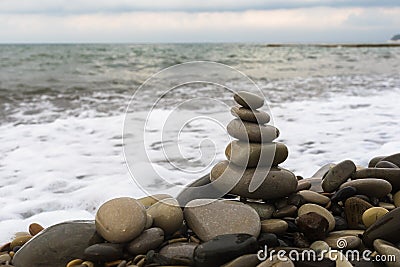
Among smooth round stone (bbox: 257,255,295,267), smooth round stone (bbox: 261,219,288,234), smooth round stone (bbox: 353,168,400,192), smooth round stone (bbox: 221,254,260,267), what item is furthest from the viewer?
smooth round stone (bbox: 353,168,400,192)

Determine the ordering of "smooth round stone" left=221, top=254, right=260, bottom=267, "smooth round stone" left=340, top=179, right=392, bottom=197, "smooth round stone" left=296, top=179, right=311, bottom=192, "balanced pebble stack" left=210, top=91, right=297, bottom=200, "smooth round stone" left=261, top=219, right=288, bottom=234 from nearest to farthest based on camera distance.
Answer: "smooth round stone" left=221, top=254, right=260, bottom=267 → "smooth round stone" left=261, top=219, right=288, bottom=234 → "balanced pebble stack" left=210, top=91, right=297, bottom=200 → "smooth round stone" left=340, top=179, right=392, bottom=197 → "smooth round stone" left=296, top=179, right=311, bottom=192

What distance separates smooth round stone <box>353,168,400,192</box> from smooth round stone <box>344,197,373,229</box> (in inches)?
12.2

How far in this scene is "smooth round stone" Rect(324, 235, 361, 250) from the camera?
2.51 meters

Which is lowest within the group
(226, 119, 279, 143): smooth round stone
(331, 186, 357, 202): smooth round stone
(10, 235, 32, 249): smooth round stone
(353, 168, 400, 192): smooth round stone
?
(10, 235, 32, 249): smooth round stone

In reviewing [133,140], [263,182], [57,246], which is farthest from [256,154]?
[133,140]

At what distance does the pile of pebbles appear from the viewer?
2395mm

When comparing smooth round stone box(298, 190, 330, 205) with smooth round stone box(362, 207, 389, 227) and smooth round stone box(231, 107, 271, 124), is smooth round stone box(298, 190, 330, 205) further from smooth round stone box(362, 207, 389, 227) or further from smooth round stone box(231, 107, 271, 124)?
smooth round stone box(231, 107, 271, 124)

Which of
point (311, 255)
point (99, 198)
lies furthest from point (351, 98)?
point (311, 255)

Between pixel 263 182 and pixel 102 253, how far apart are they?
3.45 ft

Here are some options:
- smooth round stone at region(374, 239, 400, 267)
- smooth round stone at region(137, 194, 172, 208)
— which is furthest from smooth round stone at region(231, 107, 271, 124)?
smooth round stone at region(374, 239, 400, 267)

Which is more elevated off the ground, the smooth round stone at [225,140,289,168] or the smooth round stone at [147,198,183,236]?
the smooth round stone at [225,140,289,168]

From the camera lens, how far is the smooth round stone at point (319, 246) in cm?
246

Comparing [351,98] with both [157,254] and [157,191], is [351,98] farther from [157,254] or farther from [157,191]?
[157,254]

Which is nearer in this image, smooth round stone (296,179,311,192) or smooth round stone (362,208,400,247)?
smooth round stone (362,208,400,247)
